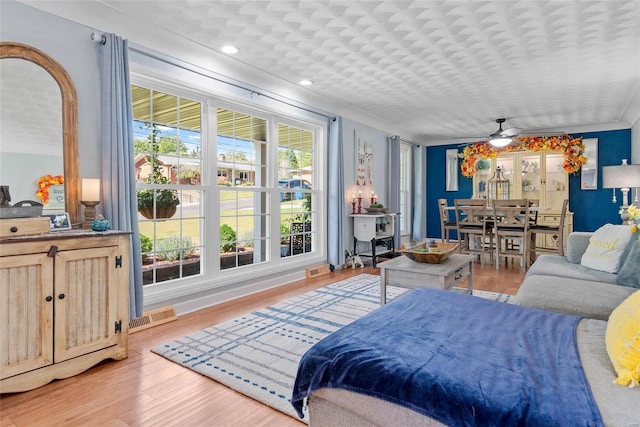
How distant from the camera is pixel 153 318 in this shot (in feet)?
10.4

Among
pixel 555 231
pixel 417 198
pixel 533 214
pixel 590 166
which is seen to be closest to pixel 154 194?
pixel 555 231

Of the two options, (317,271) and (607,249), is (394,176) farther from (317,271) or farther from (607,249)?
(607,249)

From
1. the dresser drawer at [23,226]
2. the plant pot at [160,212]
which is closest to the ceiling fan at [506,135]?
the plant pot at [160,212]

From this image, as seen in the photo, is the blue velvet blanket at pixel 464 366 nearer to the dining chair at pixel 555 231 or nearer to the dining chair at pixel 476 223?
the dining chair at pixel 476 223

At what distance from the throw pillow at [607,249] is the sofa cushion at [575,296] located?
0.48 m

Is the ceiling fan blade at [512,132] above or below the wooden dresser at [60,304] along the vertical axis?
above

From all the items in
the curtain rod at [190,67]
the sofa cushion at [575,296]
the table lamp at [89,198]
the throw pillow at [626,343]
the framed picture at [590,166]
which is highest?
the curtain rod at [190,67]

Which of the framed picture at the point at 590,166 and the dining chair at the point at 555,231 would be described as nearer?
the dining chair at the point at 555,231

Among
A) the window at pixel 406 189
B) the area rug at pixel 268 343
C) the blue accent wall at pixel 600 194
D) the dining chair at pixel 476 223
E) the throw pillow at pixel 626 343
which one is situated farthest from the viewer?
the window at pixel 406 189

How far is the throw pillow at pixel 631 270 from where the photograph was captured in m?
2.56

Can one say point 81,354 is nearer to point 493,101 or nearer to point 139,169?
point 139,169

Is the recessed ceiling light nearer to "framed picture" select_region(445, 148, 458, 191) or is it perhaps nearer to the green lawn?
the green lawn

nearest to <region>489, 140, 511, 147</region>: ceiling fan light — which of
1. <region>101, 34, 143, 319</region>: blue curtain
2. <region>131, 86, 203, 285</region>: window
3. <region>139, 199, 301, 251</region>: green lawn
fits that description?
<region>139, 199, 301, 251</region>: green lawn

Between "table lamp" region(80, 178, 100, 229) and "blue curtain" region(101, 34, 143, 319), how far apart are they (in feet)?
0.51
